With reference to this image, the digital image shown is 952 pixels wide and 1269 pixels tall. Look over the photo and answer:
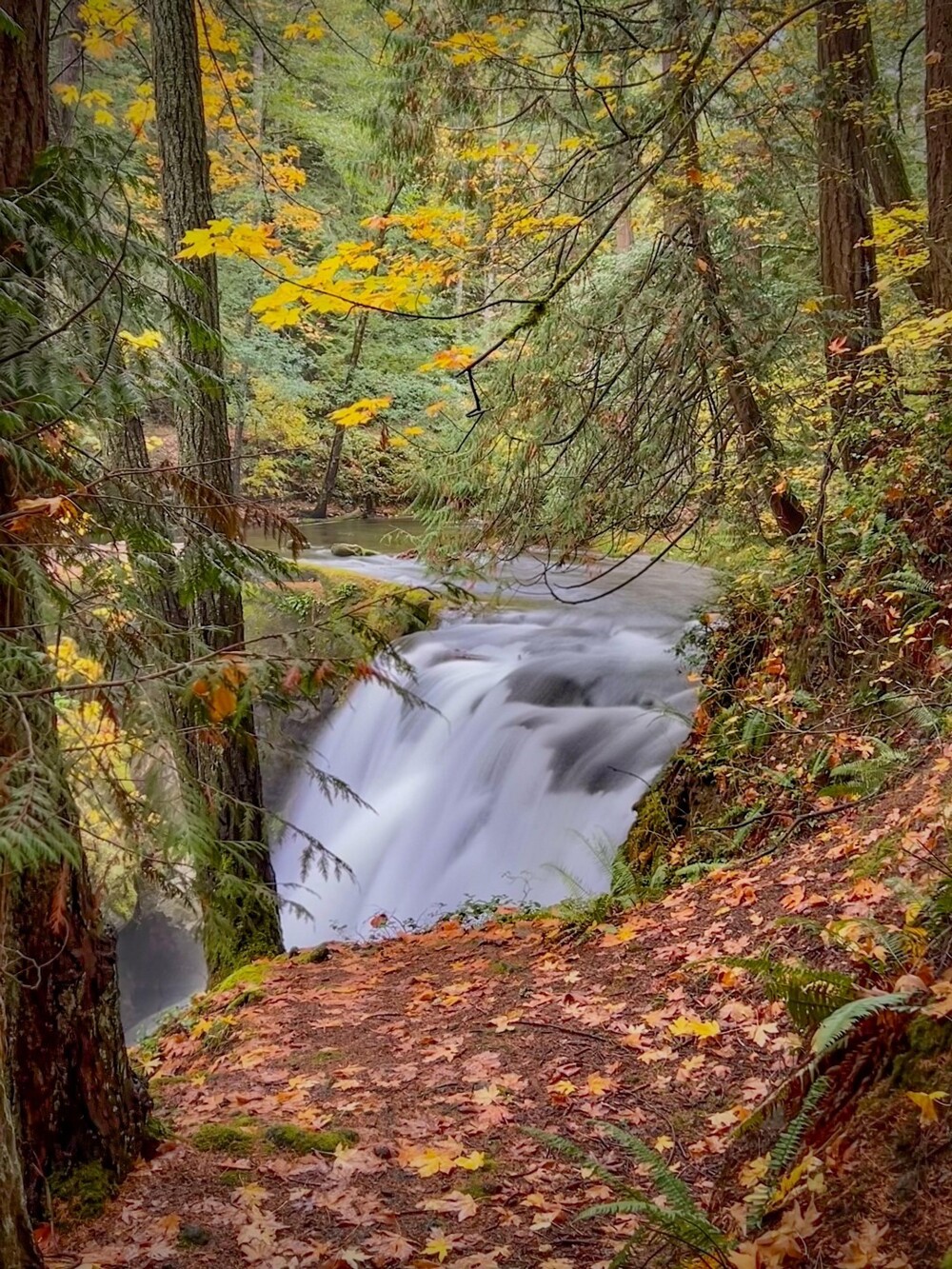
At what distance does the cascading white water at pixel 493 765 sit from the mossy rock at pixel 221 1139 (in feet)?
11.2

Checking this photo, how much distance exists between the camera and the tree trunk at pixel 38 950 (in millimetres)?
2354

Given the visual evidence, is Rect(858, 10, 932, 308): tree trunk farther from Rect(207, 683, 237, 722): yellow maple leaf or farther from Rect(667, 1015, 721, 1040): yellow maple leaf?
Rect(207, 683, 237, 722): yellow maple leaf

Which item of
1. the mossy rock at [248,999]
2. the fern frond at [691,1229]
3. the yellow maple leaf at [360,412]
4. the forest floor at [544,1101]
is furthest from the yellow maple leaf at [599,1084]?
the yellow maple leaf at [360,412]

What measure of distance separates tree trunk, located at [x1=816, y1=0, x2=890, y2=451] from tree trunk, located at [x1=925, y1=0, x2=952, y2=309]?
0.43m

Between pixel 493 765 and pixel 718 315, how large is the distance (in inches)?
192

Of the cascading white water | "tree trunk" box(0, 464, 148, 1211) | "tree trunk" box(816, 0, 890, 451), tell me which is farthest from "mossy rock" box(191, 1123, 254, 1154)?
"tree trunk" box(816, 0, 890, 451)

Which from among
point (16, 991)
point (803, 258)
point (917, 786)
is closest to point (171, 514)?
point (16, 991)

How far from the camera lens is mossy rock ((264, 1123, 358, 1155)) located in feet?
12.1

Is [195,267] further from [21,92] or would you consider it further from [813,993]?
[813,993]

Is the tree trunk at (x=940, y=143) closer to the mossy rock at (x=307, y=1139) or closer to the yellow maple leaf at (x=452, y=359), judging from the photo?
the yellow maple leaf at (x=452, y=359)

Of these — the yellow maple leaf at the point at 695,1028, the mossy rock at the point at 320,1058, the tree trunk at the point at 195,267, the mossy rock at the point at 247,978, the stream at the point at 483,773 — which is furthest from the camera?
the stream at the point at 483,773

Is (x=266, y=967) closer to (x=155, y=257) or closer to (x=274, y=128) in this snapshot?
(x=155, y=257)

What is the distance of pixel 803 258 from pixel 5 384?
8298 mm

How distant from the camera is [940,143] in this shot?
20.8ft
